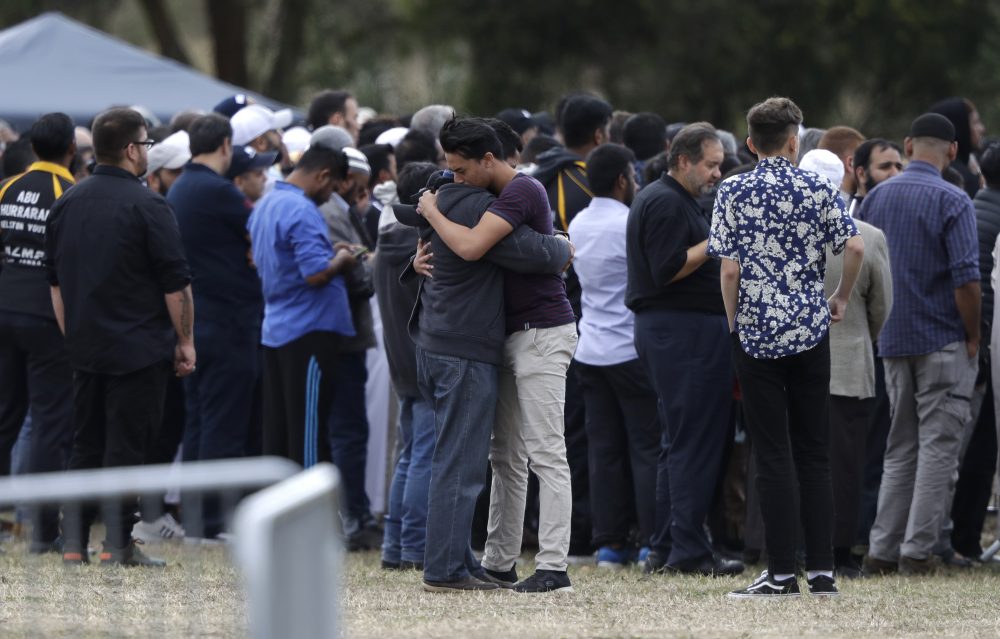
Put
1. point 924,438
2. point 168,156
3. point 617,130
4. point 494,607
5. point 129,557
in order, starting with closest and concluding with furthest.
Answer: point 129,557 → point 494,607 → point 924,438 → point 168,156 → point 617,130

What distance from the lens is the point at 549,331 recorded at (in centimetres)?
683

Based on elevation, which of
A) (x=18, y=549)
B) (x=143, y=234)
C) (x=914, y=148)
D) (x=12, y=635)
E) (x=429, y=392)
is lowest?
(x=18, y=549)

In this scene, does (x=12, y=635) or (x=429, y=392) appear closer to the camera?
(x=12, y=635)

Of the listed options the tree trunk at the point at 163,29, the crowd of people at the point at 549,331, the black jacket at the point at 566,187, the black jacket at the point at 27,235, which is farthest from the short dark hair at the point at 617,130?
the tree trunk at the point at 163,29

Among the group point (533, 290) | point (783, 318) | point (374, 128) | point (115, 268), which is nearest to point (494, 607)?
point (533, 290)

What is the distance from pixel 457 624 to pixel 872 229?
9.85 ft

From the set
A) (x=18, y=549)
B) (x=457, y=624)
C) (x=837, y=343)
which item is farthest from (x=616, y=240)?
(x=18, y=549)

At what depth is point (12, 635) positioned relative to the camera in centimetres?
478

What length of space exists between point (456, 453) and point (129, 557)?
1759 mm

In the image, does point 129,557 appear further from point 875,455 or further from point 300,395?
point 875,455

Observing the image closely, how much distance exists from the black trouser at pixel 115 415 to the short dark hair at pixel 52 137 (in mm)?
1265

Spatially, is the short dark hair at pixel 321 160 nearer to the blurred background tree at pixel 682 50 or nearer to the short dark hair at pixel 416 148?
the short dark hair at pixel 416 148

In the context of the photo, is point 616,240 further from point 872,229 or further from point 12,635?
point 12,635

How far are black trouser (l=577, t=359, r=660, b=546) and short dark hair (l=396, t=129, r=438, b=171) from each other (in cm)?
154
